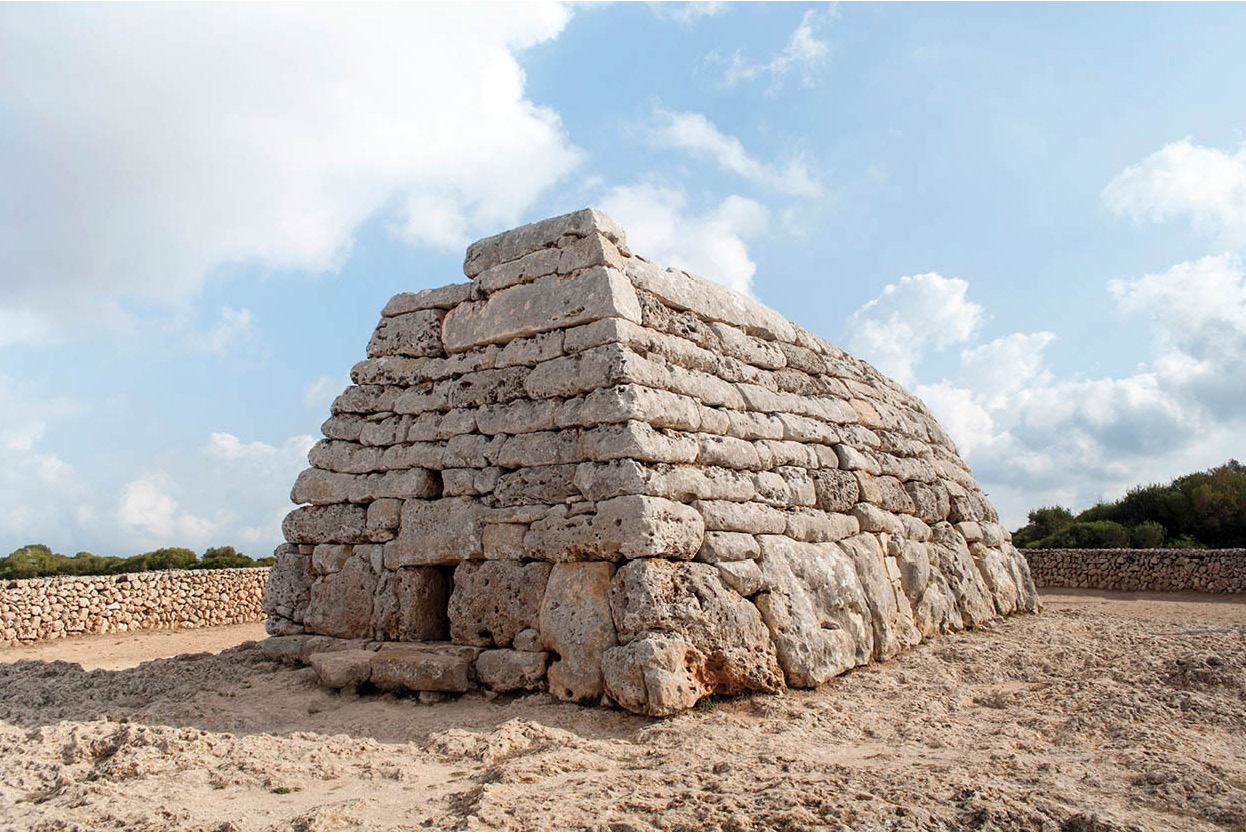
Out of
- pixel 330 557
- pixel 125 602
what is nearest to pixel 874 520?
pixel 330 557

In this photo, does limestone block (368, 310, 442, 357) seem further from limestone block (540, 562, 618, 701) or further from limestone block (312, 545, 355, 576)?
limestone block (540, 562, 618, 701)

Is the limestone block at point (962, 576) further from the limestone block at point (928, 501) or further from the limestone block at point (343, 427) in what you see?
the limestone block at point (343, 427)

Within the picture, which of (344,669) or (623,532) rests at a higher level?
(623,532)

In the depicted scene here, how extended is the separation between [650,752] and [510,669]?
1.37 meters

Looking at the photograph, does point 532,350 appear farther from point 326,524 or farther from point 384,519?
point 326,524

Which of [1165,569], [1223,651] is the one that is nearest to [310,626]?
[1223,651]

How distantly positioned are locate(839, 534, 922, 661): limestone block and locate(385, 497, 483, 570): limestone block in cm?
301

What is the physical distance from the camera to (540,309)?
20.0 ft

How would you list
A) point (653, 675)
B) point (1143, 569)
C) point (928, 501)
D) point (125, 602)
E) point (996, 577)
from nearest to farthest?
point (653, 675)
point (928, 501)
point (996, 577)
point (125, 602)
point (1143, 569)

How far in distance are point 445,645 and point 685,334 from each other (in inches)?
116

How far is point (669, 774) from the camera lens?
3838 mm

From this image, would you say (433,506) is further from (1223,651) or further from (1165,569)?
(1165,569)

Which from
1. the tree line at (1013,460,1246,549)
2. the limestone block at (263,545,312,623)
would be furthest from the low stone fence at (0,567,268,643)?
the tree line at (1013,460,1246,549)

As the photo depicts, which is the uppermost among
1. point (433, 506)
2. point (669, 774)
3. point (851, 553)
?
point (433, 506)
